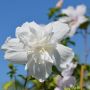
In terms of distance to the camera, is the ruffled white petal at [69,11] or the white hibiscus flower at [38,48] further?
the ruffled white petal at [69,11]

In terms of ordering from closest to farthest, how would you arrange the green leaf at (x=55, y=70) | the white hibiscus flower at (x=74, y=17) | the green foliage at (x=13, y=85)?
the green leaf at (x=55, y=70) < the white hibiscus flower at (x=74, y=17) < the green foliage at (x=13, y=85)

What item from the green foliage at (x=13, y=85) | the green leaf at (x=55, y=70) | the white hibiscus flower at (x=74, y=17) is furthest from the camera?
the green foliage at (x=13, y=85)

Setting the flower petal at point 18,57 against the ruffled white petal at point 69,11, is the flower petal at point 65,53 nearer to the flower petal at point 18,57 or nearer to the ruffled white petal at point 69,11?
the flower petal at point 18,57

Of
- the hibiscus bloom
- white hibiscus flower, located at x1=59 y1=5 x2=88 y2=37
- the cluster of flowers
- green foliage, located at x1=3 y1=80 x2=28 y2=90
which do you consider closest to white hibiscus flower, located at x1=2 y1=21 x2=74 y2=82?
the cluster of flowers

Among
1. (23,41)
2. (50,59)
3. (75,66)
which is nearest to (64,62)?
(50,59)

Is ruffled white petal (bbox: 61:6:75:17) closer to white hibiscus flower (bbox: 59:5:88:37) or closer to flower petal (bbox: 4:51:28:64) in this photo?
white hibiscus flower (bbox: 59:5:88:37)

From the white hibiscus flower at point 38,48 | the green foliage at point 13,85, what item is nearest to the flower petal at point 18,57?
the white hibiscus flower at point 38,48

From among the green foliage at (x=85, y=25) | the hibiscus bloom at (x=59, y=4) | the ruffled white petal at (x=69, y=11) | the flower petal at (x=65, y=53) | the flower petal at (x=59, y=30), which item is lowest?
the flower petal at (x=65, y=53)
